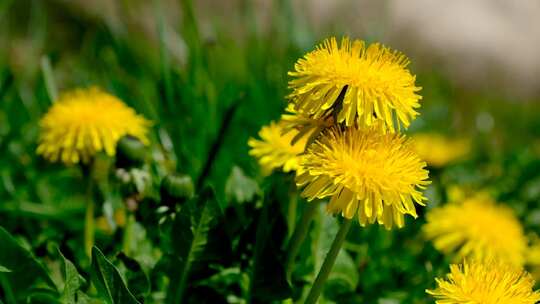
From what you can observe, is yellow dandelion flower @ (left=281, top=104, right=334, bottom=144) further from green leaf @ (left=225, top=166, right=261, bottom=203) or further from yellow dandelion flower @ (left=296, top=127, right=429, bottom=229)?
green leaf @ (left=225, top=166, right=261, bottom=203)

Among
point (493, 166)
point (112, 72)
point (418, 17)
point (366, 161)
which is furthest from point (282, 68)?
point (418, 17)

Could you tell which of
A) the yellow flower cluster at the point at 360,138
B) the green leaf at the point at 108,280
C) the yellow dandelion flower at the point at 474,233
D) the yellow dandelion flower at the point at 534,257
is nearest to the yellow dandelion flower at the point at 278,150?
the yellow flower cluster at the point at 360,138

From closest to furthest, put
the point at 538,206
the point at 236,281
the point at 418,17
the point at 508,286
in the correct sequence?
the point at 508,286 → the point at 236,281 → the point at 538,206 → the point at 418,17

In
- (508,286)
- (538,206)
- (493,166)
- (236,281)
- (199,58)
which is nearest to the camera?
(508,286)

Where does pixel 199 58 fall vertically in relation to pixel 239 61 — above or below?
below

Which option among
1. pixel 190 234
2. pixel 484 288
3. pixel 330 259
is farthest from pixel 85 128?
pixel 484 288

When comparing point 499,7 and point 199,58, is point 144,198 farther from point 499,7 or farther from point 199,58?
point 499,7
